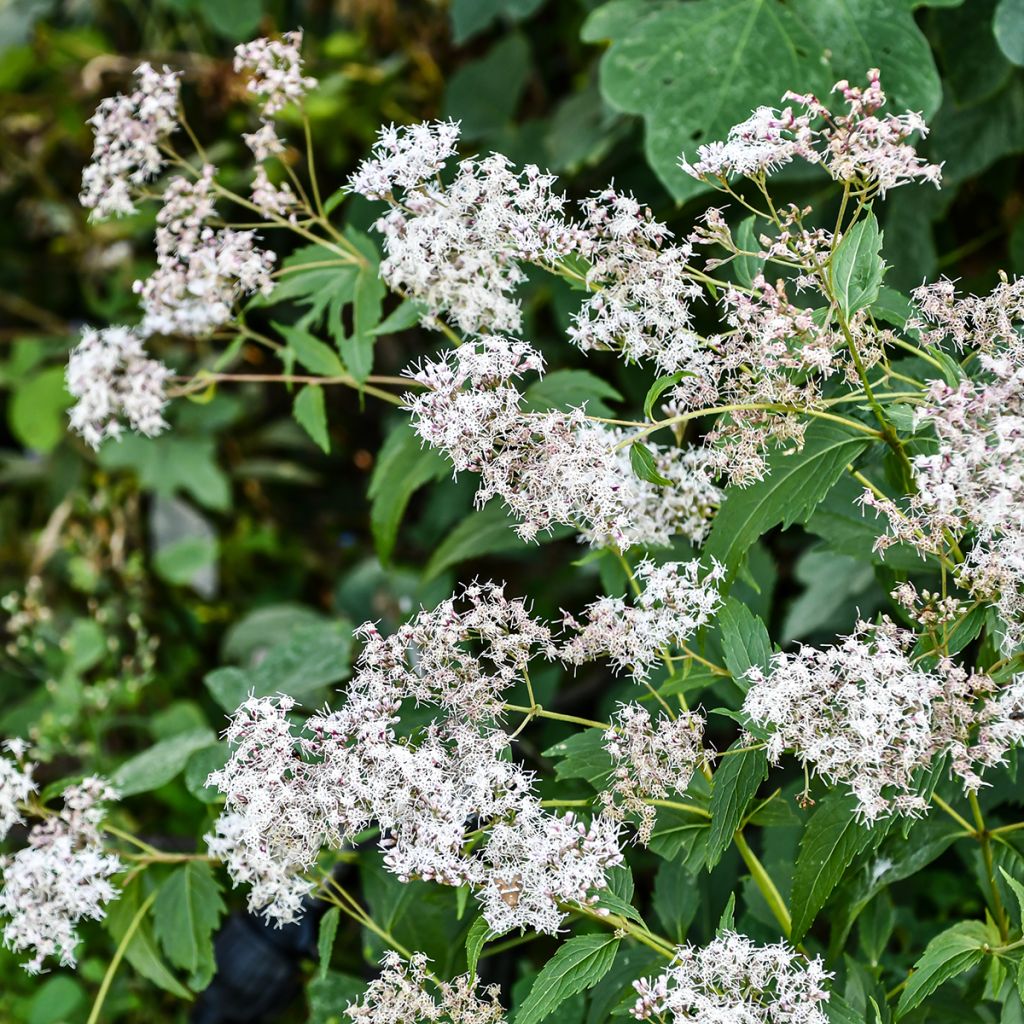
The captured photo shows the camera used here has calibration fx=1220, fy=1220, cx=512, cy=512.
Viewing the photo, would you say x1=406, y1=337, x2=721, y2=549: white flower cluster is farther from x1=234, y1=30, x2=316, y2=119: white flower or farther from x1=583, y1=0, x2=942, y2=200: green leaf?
x1=583, y1=0, x2=942, y2=200: green leaf

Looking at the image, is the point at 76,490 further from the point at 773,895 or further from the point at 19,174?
the point at 773,895

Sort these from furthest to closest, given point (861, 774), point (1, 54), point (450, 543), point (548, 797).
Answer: point (1, 54) → point (450, 543) → point (548, 797) → point (861, 774)

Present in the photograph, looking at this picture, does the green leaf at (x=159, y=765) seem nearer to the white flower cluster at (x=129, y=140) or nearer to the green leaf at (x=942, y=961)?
the white flower cluster at (x=129, y=140)

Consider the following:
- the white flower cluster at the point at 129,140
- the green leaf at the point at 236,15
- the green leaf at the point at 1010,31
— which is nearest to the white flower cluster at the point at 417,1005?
the white flower cluster at the point at 129,140

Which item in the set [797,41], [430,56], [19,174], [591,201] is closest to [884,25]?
[797,41]

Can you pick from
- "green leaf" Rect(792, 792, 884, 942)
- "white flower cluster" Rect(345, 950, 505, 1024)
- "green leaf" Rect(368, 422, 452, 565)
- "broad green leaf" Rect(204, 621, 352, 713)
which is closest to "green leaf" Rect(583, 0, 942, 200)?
"green leaf" Rect(368, 422, 452, 565)
